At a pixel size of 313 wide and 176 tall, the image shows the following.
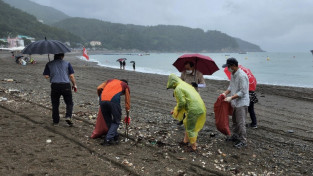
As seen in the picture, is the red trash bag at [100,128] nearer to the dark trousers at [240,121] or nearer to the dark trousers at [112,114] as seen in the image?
the dark trousers at [112,114]

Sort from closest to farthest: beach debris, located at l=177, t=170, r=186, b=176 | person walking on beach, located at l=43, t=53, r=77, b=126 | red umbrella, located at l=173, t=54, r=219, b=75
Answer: beach debris, located at l=177, t=170, r=186, b=176
person walking on beach, located at l=43, t=53, r=77, b=126
red umbrella, located at l=173, t=54, r=219, b=75

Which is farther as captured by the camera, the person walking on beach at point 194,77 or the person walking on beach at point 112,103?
the person walking on beach at point 194,77

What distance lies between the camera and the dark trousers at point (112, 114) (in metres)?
5.19

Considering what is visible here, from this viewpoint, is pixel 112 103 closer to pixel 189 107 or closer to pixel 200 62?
pixel 189 107

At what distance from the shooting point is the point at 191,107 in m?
4.94

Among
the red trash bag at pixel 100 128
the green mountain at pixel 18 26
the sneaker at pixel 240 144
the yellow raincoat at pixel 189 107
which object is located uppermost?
the green mountain at pixel 18 26

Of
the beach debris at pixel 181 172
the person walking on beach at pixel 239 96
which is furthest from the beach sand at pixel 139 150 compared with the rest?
the person walking on beach at pixel 239 96

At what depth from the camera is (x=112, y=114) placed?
5270 mm

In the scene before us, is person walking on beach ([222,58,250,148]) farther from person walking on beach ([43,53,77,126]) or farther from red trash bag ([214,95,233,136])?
person walking on beach ([43,53,77,126])

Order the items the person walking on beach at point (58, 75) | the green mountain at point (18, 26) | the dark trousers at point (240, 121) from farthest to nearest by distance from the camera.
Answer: the green mountain at point (18, 26), the person walking on beach at point (58, 75), the dark trousers at point (240, 121)

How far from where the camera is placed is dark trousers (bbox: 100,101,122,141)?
5188mm

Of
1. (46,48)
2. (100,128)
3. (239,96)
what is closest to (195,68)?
(239,96)

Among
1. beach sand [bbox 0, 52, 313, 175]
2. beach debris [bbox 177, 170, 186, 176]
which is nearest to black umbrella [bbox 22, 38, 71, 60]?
beach sand [bbox 0, 52, 313, 175]

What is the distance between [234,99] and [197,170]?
6.16 ft
